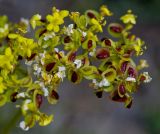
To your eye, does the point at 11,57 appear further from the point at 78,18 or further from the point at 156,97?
the point at 156,97

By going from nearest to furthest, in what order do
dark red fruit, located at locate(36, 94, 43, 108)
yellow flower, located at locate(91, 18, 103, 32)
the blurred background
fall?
1. dark red fruit, located at locate(36, 94, 43, 108)
2. yellow flower, located at locate(91, 18, 103, 32)
3. the blurred background

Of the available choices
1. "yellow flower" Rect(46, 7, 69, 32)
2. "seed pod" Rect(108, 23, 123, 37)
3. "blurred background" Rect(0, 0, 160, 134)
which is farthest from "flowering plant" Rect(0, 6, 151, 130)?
"blurred background" Rect(0, 0, 160, 134)

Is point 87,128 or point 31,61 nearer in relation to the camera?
point 31,61

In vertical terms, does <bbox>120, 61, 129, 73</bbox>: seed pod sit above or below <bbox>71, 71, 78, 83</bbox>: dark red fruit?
above

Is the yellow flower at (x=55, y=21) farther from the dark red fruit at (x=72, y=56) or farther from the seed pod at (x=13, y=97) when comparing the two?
the seed pod at (x=13, y=97)

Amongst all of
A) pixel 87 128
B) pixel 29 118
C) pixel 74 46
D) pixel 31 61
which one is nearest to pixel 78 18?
pixel 74 46

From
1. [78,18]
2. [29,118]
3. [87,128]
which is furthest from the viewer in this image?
[87,128]

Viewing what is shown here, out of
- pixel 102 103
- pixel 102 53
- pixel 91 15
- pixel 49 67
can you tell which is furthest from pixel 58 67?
pixel 102 103

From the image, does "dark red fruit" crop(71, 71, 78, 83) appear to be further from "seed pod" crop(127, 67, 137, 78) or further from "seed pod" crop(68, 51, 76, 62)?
"seed pod" crop(127, 67, 137, 78)
